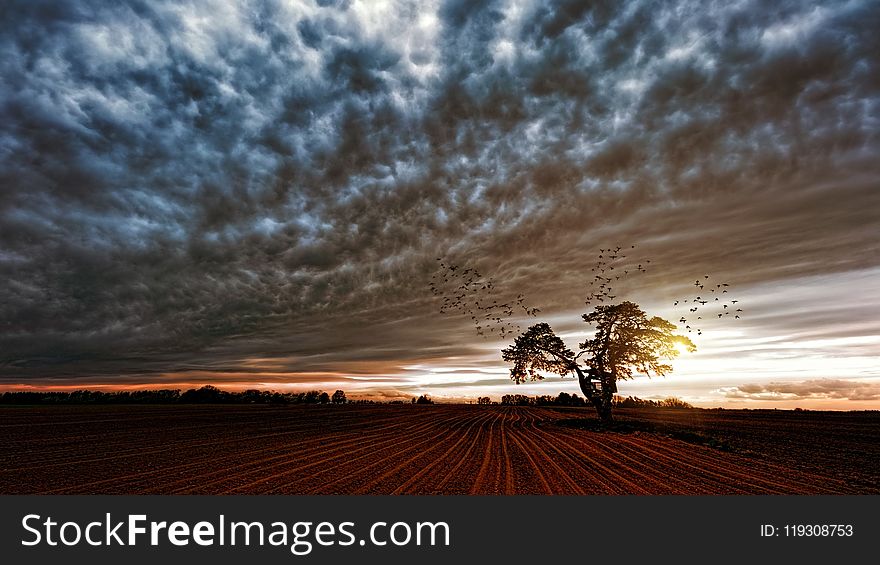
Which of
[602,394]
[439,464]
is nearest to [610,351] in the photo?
[602,394]

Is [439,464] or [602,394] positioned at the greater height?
[602,394]

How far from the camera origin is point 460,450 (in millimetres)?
21141

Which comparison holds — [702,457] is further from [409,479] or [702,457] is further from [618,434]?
[409,479]

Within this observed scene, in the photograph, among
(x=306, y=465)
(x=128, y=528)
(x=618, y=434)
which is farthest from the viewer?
(x=618, y=434)

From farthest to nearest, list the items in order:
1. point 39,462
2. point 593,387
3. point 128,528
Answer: point 593,387 → point 39,462 → point 128,528

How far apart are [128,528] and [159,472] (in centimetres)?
788

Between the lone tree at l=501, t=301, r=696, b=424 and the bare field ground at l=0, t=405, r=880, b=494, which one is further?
the lone tree at l=501, t=301, r=696, b=424

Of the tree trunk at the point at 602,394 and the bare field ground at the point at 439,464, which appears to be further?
the tree trunk at the point at 602,394

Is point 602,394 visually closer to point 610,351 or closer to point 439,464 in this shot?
point 610,351

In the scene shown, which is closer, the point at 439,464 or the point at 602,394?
the point at 439,464

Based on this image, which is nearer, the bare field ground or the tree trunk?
the bare field ground

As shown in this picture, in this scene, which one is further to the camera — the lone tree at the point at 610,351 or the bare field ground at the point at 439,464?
the lone tree at the point at 610,351

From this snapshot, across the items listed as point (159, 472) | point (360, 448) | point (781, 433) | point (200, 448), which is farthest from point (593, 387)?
point (159, 472)

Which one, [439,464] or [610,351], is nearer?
[439,464]
